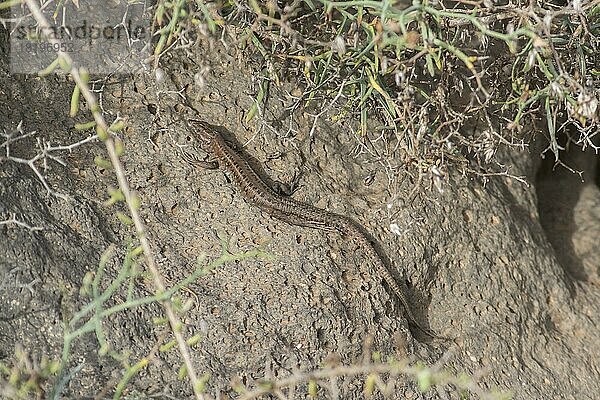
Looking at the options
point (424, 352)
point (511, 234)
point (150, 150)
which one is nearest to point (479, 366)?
point (424, 352)

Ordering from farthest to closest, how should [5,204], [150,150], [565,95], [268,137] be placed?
[268,137] → [150,150] → [565,95] → [5,204]

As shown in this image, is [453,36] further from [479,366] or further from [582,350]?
[582,350]

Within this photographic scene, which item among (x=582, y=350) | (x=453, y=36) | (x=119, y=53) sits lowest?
(x=582, y=350)

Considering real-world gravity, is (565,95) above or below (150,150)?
above

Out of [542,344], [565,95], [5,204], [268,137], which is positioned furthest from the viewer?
[542,344]

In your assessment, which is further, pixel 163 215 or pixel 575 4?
pixel 163 215

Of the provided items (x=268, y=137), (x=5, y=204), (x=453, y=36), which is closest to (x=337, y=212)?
(x=268, y=137)

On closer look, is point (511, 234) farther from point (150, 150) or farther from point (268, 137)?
point (150, 150)
